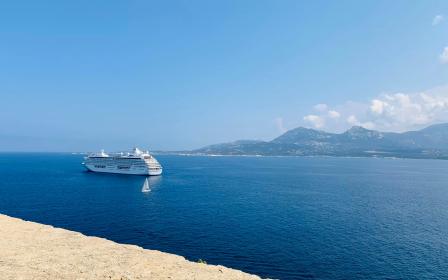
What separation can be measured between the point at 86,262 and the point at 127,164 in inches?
4768

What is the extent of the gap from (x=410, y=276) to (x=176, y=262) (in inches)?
1055

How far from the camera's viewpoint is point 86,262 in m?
17.9

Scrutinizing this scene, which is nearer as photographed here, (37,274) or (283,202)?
(37,274)

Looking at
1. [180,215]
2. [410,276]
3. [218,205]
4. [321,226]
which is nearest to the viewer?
[410,276]

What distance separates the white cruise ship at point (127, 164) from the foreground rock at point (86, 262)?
108m

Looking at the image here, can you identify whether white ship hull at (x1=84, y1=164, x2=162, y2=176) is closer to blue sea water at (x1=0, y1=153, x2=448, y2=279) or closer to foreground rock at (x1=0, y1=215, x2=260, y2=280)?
blue sea water at (x1=0, y1=153, x2=448, y2=279)

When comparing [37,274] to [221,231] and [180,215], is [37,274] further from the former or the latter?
[180,215]

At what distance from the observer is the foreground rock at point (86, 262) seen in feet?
52.6

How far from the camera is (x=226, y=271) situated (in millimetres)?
17656

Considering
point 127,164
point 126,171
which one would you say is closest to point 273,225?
point 126,171

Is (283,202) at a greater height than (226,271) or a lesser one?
lesser

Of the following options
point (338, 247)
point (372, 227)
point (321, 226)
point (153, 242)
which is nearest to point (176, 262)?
point (153, 242)

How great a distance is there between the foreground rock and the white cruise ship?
108 meters

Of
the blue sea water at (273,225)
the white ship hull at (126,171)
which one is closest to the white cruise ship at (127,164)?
the white ship hull at (126,171)
